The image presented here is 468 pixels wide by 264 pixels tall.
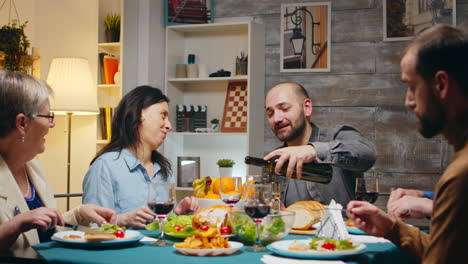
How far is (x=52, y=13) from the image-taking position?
5.54 m

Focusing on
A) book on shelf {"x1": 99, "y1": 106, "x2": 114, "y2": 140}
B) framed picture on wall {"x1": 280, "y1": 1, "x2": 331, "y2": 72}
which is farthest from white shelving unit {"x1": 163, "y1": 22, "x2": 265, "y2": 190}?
book on shelf {"x1": 99, "y1": 106, "x2": 114, "y2": 140}

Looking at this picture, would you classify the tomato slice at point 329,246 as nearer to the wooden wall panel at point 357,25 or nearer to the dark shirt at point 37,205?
the dark shirt at point 37,205

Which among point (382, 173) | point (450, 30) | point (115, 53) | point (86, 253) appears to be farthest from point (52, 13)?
point (450, 30)

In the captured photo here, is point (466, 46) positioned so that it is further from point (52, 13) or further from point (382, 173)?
point (52, 13)

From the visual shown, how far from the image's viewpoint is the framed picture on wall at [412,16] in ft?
14.6

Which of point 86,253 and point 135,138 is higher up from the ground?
point 135,138

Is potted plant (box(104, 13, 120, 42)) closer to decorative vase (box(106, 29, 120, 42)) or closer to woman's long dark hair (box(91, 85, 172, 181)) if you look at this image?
decorative vase (box(106, 29, 120, 42))

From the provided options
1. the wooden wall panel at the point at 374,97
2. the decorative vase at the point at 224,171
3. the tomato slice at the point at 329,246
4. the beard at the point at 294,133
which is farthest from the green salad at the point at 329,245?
the wooden wall panel at the point at 374,97

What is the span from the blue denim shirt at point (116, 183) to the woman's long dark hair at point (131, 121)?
99 millimetres

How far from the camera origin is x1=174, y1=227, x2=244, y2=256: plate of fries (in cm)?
163

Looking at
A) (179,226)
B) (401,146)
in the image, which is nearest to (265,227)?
(179,226)

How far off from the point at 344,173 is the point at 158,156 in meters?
1.07

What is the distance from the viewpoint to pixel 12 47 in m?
5.00

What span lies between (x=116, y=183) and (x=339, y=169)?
1.21 m
